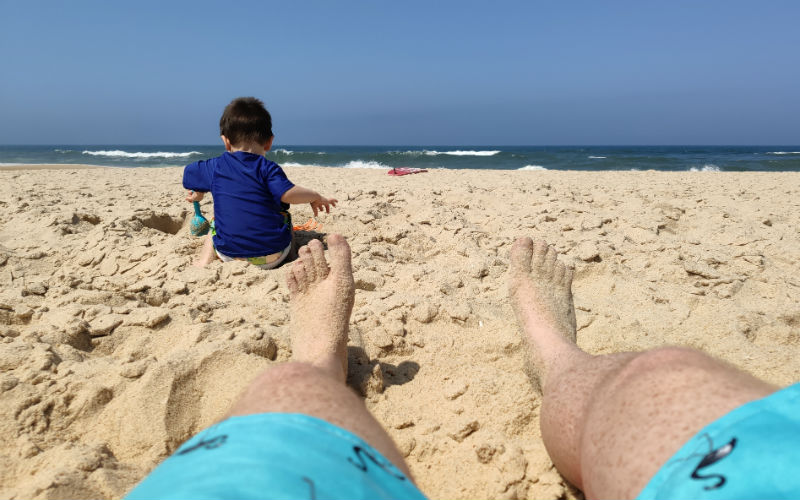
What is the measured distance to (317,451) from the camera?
0.64 meters

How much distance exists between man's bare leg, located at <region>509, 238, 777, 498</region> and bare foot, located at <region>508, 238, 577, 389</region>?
0.32ft

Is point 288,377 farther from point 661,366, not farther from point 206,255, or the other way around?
point 206,255

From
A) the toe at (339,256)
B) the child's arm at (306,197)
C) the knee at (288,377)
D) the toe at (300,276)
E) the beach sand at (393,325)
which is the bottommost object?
the beach sand at (393,325)

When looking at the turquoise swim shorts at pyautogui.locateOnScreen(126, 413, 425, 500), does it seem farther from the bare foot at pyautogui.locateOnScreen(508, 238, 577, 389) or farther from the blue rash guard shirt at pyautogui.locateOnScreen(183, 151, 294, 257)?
the blue rash guard shirt at pyautogui.locateOnScreen(183, 151, 294, 257)

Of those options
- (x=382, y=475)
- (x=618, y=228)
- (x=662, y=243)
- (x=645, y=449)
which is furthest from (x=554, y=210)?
(x=382, y=475)

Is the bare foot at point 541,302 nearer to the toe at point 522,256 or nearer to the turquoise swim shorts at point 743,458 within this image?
the toe at point 522,256

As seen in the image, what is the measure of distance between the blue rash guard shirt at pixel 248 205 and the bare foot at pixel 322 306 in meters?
0.74

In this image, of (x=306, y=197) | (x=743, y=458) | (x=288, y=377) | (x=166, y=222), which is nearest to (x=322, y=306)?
(x=288, y=377)

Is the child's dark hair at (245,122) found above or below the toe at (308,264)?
above

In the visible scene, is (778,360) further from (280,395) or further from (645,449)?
(280,395)

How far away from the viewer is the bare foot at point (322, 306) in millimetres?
1300

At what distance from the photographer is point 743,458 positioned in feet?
1.98

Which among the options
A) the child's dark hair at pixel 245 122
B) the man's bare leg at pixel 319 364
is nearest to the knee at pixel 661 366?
the man's bare leg at pixel 319 364

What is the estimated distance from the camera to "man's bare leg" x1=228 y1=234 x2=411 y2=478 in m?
0.77
